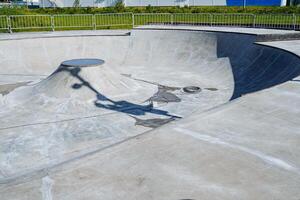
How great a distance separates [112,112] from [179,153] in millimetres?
5758

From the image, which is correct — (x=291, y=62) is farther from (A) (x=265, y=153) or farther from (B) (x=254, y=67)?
(A) (x=265, y=153)

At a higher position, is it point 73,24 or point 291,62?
point 73,24

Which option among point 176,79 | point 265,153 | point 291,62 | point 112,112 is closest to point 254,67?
point 291,62

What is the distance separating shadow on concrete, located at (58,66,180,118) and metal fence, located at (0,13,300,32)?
33.0 ft

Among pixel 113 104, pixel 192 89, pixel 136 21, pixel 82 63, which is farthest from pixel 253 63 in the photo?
pixel 136 21

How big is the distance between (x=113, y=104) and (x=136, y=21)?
15.3 meters

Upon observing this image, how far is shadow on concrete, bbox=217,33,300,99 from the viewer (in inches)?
427

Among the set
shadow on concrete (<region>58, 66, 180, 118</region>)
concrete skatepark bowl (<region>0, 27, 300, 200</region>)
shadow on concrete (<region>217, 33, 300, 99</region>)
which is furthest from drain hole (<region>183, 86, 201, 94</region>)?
shadow on concrete (<region>58, 66, 180, 118</region>)

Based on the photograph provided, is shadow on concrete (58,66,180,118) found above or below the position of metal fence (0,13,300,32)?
below

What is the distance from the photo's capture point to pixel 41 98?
35.5 ft

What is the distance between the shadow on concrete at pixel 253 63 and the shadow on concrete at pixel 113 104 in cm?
321

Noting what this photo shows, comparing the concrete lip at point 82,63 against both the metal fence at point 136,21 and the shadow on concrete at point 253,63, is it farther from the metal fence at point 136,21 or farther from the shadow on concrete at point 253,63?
the metal fence at point 136,21

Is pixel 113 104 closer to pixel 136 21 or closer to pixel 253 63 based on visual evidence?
pixel 253 63

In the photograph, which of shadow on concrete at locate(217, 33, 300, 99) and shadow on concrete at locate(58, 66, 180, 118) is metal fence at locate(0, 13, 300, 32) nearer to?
shadow on concrete at locate(217, 33, 300, 99)
